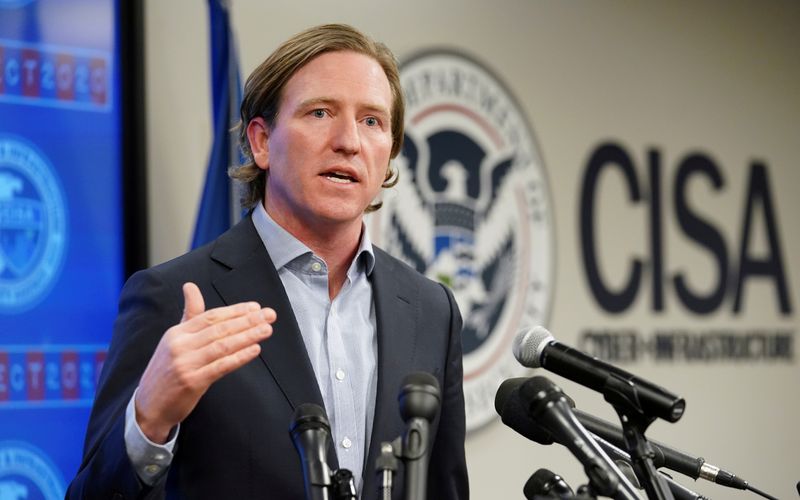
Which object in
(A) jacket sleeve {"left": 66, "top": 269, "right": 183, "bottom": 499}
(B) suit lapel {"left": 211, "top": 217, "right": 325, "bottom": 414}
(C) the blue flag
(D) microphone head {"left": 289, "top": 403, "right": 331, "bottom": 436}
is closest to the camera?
(D) microphone head {"left": 289, "top": 403, "right": 331, "bottom": 436}

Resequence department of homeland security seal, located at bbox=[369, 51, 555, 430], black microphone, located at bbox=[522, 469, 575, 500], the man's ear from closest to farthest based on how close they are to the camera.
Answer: black microphone, located at bbox=[522, 469, 575, 500], the man's ear, department of homeland security seal, located at bbox=[369, 51, 555, 430]

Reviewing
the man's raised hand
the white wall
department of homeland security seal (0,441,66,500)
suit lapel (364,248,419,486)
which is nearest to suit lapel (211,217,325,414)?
suit lapel (364,248,419,486)

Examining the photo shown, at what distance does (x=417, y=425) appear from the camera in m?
1.36

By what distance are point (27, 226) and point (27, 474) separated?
72cm

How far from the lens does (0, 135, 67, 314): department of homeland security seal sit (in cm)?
→ 334

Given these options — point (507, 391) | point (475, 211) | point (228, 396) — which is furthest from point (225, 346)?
point (475, 211)

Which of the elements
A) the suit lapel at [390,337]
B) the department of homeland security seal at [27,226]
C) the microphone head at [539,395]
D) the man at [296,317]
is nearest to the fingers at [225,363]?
the man at [296,317]

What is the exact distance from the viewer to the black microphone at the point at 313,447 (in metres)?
1.34

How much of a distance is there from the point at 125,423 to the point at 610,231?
3.90 m

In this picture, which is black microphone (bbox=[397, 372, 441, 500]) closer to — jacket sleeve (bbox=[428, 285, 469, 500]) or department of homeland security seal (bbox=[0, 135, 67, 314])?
jacket sleeve (bbox=[428, 285, 469, 500])

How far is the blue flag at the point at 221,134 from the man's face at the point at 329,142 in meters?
1.52

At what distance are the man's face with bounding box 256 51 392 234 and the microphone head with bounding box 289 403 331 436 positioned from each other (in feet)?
1.77

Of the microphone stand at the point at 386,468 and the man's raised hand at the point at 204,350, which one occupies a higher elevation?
the man's raised hand at the point at 204,350

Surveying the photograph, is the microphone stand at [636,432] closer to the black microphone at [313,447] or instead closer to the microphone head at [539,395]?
the microphone head at [539,395]
